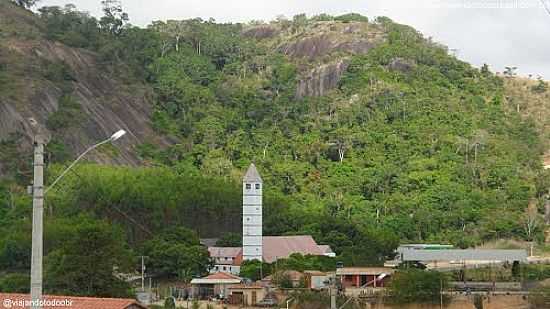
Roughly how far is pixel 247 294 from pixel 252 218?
14.0 metres

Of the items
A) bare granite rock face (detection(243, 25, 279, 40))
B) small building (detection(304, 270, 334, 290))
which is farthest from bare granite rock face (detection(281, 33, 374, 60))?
small building (detection(304, 270, 334, 290))

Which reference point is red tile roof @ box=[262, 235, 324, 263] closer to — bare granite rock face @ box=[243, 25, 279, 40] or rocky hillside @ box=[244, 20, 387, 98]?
rocky hillside @ box=[244, 20, 387, 98]

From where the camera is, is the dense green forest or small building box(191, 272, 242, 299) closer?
small building box(191, 272, 242, 299)

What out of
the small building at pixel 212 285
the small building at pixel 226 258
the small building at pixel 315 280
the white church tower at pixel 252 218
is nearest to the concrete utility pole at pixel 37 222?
the small building at pixel 315 280

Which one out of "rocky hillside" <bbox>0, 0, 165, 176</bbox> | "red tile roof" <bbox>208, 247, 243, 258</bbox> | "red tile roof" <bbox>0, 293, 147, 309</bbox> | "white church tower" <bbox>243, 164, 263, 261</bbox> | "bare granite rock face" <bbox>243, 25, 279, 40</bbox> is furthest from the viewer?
"bare granite rock face" <bbox>243, 25, 279, 40</bbox>

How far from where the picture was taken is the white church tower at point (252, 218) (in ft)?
205

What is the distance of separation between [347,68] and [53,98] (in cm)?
3271

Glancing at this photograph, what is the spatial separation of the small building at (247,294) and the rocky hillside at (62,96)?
29635 millimetres

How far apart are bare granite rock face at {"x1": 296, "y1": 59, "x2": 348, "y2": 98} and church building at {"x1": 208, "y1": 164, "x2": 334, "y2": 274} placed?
38835mm

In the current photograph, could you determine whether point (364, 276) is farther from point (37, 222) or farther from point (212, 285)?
point (37, 222)

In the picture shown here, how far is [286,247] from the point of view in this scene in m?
63.2

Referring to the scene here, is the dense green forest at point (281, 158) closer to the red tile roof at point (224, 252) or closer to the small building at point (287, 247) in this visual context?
the red tile roof at point (224, 252)

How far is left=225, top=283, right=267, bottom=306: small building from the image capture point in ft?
162

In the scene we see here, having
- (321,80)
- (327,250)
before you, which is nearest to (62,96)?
(321,80)
